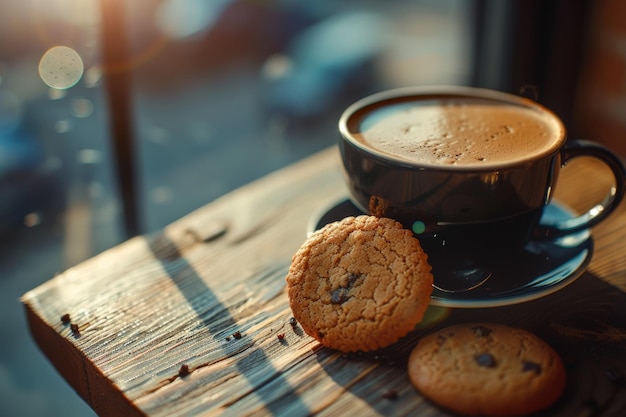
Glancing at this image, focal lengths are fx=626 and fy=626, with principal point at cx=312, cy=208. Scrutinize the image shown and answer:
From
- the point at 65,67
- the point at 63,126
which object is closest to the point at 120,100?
the point at 65,67

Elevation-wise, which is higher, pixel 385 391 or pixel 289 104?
pixel 385 391

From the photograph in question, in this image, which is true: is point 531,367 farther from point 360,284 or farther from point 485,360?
point 360,284

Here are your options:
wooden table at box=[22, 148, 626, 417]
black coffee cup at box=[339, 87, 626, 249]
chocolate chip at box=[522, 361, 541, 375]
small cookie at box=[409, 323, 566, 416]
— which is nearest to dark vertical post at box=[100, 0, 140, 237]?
wooden table at box=[22, 148, 626, 417]

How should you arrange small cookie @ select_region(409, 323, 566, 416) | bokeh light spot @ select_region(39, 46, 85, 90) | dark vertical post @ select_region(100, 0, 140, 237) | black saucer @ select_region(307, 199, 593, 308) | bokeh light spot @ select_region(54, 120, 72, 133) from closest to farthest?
1. small cookie @ select_region(409, 323, 566, 416)
2. black saucer @ select_region(307, 199, 593, 308)
3. dark vertical post @ select_region(100, 0, 140, 237)
4. bokeh light spot @ select_region(39, 46, 85, 90)
5. bokeh light spot @ select_region(54, 120, 72, 133)

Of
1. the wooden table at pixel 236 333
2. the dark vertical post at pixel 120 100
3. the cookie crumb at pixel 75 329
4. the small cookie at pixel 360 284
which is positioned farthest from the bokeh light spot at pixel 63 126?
the small cookie at pixel 360 284

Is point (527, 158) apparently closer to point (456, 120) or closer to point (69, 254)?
point (456, 120)

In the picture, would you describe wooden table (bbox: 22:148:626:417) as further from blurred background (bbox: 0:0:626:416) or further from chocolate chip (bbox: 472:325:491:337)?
blurred background (bbox: 0:0:626:416)

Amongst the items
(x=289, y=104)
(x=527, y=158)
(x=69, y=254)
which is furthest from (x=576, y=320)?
(x=289, y=104)
